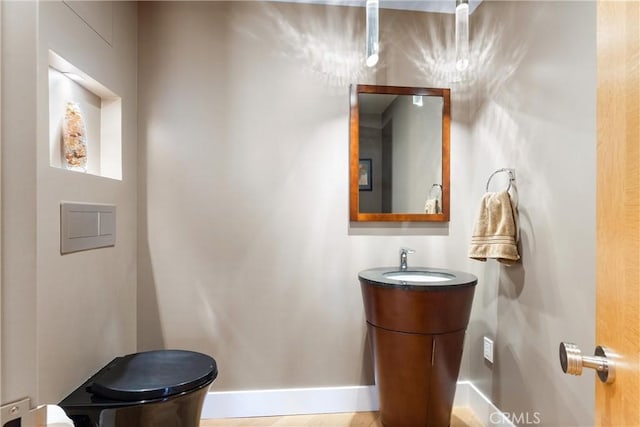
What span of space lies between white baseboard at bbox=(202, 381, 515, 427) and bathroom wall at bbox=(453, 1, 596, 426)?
173 mm

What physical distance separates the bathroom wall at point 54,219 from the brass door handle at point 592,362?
901 millimetres

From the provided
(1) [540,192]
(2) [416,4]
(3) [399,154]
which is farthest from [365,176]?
(2) [416,4]

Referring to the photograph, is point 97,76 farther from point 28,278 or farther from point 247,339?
point 247,339

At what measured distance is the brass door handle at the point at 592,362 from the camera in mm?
639

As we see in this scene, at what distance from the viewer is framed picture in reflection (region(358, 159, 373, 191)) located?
2227 mm

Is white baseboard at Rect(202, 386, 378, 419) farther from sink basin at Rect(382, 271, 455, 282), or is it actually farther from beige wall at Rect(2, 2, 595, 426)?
sink basin at Rect(382, 271, 455, 282)

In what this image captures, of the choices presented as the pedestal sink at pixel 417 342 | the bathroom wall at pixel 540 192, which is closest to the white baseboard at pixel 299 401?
the bathroom wall at pixel 540 192

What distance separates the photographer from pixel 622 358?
609 millimetres

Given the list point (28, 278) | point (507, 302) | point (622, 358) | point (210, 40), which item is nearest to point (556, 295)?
point (507, 302)

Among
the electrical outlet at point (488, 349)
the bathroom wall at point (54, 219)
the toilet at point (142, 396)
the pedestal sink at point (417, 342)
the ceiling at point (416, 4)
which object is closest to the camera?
the bathroom wall at point (54, 219)

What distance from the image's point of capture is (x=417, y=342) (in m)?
1.75

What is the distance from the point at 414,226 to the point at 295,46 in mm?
1324

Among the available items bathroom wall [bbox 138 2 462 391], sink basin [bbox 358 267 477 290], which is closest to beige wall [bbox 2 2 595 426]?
bathroom wall [bbox 138 2 462 391]

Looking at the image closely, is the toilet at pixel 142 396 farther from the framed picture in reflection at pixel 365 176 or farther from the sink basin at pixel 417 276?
the framed picture in reflection at pixel 365 176
